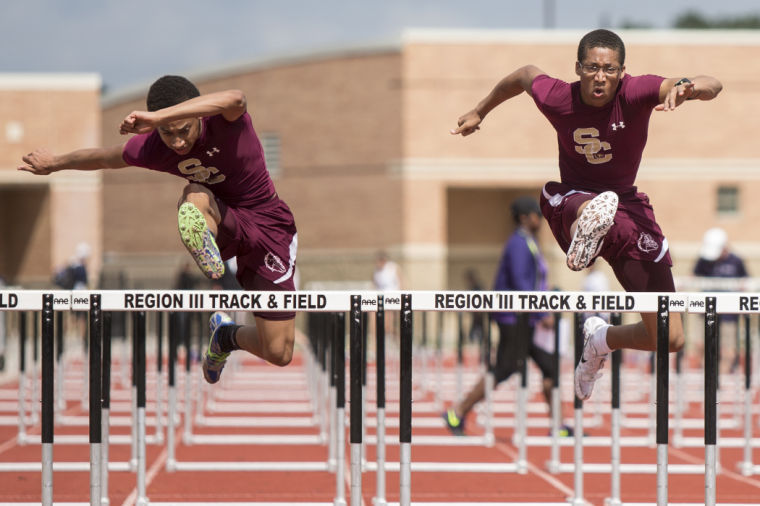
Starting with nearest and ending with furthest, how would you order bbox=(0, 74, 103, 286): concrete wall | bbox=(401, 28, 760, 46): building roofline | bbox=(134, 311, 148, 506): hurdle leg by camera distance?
bbox=(134, 311, 148, 506): hurdle leg, bbox=(401, 28, 760, 46): building roofline, bbox=(0, 74, 103, 286): concrete wall

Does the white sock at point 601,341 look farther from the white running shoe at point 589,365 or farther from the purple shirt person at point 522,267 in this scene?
the purple shirt person at point 522,267

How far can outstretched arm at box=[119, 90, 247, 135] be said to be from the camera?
480cm

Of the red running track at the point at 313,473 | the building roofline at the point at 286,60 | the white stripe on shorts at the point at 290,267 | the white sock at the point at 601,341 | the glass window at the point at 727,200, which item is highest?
Result: the building roofline at the point at 286,60

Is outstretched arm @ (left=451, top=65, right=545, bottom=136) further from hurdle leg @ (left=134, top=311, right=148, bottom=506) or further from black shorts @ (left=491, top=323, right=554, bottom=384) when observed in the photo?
black shorts @ (left=491, top=323, right=554, bottom=384)

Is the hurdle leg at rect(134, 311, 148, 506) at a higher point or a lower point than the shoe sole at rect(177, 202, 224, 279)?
lower

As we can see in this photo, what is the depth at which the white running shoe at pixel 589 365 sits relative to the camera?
604 cm

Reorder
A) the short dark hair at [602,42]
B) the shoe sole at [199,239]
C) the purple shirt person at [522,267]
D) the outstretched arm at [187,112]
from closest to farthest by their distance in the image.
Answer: the outstretched arm at [187,112] → the shoe sole at [199,239] → the short dark hair at [602,42] → the purple shirt person at [522,267]

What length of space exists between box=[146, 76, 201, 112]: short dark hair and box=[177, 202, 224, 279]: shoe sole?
0.61m

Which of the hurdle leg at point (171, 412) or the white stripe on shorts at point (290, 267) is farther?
the hurdle leg at point (171, 412)

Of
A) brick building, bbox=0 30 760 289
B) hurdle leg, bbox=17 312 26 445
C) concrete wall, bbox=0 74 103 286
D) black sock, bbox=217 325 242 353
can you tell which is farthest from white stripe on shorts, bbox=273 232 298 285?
concrete wall, bbox=0 74 103 286

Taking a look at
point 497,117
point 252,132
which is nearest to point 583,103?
point 252,132

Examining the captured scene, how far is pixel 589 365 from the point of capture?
607 cm

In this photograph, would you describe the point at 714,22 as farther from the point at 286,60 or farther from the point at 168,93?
the point at 168,93

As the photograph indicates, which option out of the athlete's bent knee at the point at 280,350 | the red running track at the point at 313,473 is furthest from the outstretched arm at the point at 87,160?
the red running track at the point at 313,473
